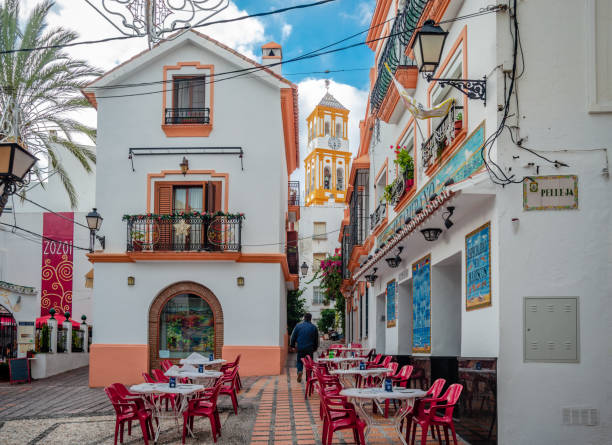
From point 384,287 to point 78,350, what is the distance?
1219cm

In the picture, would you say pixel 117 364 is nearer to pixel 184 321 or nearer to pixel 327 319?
pixel 184 321

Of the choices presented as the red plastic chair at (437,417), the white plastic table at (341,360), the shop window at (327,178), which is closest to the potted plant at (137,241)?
the white plastic table at (341,360)

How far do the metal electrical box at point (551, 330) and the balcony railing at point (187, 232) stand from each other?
37.7ft

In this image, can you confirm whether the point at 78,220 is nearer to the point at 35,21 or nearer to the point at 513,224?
the point at 35,21

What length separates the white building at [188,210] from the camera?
59.7ft

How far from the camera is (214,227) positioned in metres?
18.3

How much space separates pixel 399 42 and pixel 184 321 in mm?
9891

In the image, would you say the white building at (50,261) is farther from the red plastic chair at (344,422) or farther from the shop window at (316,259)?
the shop window at (316,259)

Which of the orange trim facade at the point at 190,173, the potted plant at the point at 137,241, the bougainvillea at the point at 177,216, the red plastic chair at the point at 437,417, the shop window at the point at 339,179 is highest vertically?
the shop window at the point at 339,179

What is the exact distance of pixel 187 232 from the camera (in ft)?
59.6

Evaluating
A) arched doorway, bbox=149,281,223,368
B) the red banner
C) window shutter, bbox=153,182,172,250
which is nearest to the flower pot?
arched doorway, bbox=149,281,223,368

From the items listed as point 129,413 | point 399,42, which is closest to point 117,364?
point 129,413

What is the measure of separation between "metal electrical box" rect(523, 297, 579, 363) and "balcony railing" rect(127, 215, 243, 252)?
37.7ft

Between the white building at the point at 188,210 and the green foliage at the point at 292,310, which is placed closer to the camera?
the white building at the point at 188,210
